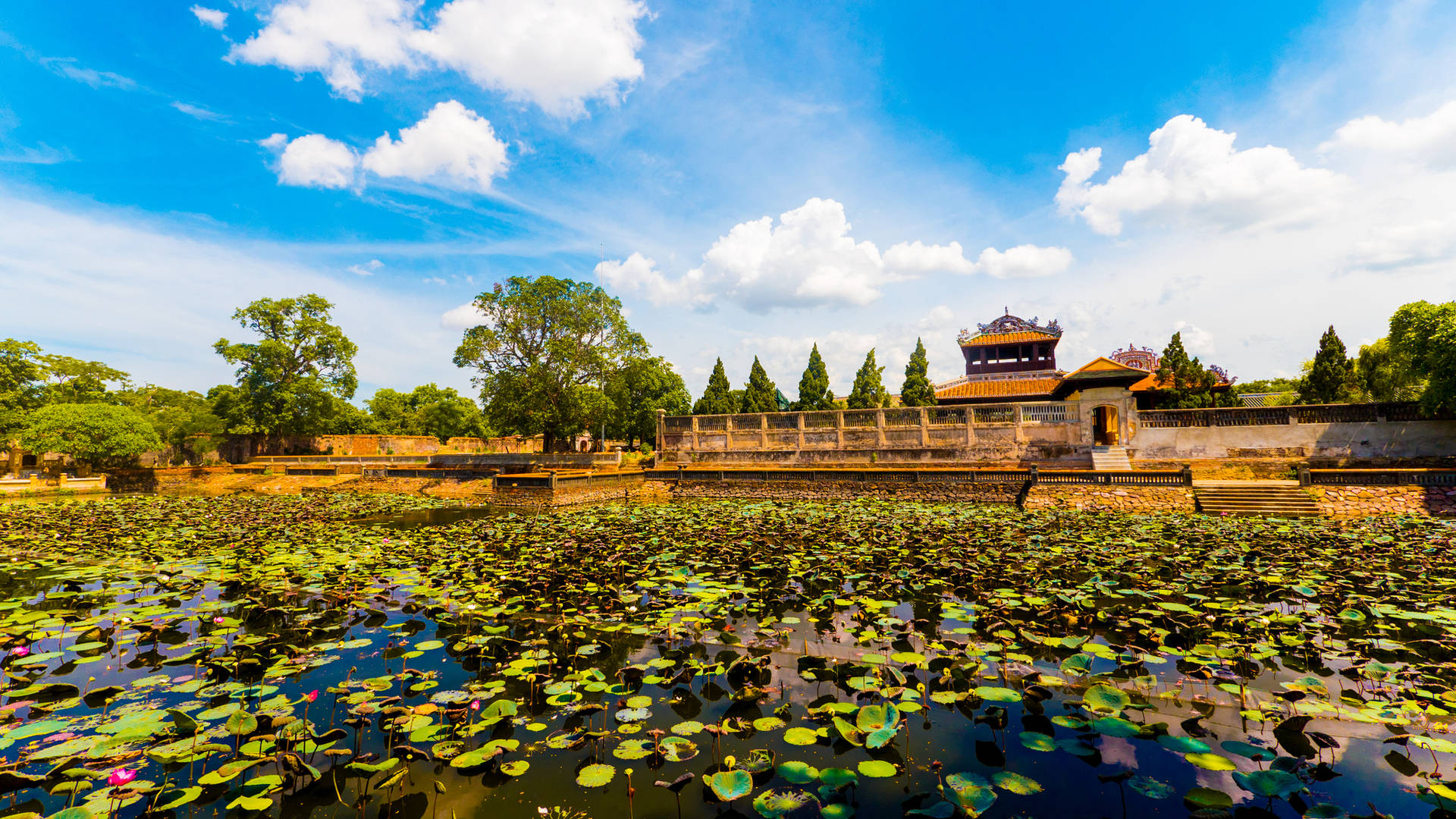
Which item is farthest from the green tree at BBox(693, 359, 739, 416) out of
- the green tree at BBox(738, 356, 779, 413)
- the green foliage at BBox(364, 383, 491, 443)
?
the green foliage at BBox(364, 383, 491, 443)

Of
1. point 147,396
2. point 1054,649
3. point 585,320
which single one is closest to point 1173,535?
point 1054,649

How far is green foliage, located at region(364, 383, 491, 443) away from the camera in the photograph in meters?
54.1

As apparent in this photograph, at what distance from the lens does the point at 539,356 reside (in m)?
26.6

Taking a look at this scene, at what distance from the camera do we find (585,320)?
2656cm

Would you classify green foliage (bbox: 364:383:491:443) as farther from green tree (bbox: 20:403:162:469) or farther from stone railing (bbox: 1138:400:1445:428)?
stone railing (bbox: 1138:400:1445:428)

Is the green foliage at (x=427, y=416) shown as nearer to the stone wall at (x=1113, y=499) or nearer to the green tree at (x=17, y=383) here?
the green tree at (x=17, y=383)

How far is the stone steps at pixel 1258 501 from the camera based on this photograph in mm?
13195

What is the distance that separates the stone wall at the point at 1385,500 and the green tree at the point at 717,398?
3075 cm

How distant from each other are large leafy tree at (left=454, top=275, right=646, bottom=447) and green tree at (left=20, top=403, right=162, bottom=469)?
1662 centimetres

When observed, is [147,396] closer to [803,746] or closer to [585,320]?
[585,320]

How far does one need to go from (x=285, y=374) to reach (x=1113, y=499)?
42315 millimetres

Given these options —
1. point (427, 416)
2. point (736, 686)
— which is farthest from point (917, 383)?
point (427, 416)

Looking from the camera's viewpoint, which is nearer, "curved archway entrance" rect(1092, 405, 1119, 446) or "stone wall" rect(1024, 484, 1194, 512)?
"stone wall" rect(1024, 484, 1194, 512)

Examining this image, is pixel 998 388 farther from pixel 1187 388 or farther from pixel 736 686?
pixel 736 686
